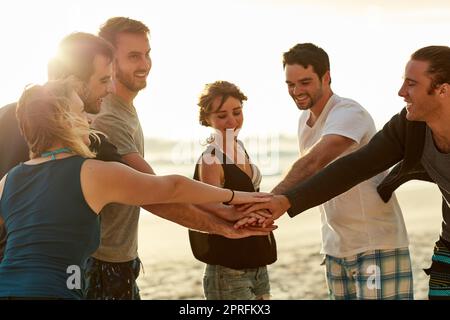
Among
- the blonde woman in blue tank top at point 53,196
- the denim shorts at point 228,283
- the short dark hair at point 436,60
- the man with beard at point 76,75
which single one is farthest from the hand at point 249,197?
the blonde woman in blue tank top at point 53,196

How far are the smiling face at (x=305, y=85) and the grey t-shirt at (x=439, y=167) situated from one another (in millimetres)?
1121

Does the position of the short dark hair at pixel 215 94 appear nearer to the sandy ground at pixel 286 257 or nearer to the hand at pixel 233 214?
the hand at pixel 233 214

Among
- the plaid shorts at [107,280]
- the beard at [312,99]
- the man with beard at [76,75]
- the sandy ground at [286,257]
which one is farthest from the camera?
the sandy ground at [286,257]

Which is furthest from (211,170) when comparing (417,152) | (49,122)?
(49,122)

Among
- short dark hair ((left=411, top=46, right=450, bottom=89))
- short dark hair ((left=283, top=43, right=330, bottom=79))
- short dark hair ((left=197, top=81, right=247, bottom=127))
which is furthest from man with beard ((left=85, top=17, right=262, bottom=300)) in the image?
short dark hair ((left=411, top=46, right=450, bottom=89))

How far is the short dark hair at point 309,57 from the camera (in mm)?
5695

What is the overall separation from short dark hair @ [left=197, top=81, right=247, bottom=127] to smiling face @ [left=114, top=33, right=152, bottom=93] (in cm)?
47

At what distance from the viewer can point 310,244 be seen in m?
13.5

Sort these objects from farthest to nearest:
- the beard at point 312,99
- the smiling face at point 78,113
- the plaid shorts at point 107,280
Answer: the beard at point 312,99 < the plaid shorts at point 107,280 < the smiling face at point 78,113

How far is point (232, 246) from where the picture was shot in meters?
4.98

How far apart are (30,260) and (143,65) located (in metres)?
1.95

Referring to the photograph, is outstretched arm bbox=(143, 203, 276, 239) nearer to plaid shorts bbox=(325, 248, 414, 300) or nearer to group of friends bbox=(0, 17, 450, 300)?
group of friends bbox=(0, 17, 450, 300)

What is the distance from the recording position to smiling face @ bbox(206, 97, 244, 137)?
5.23 meters

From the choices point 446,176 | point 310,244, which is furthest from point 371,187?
point 310,244
